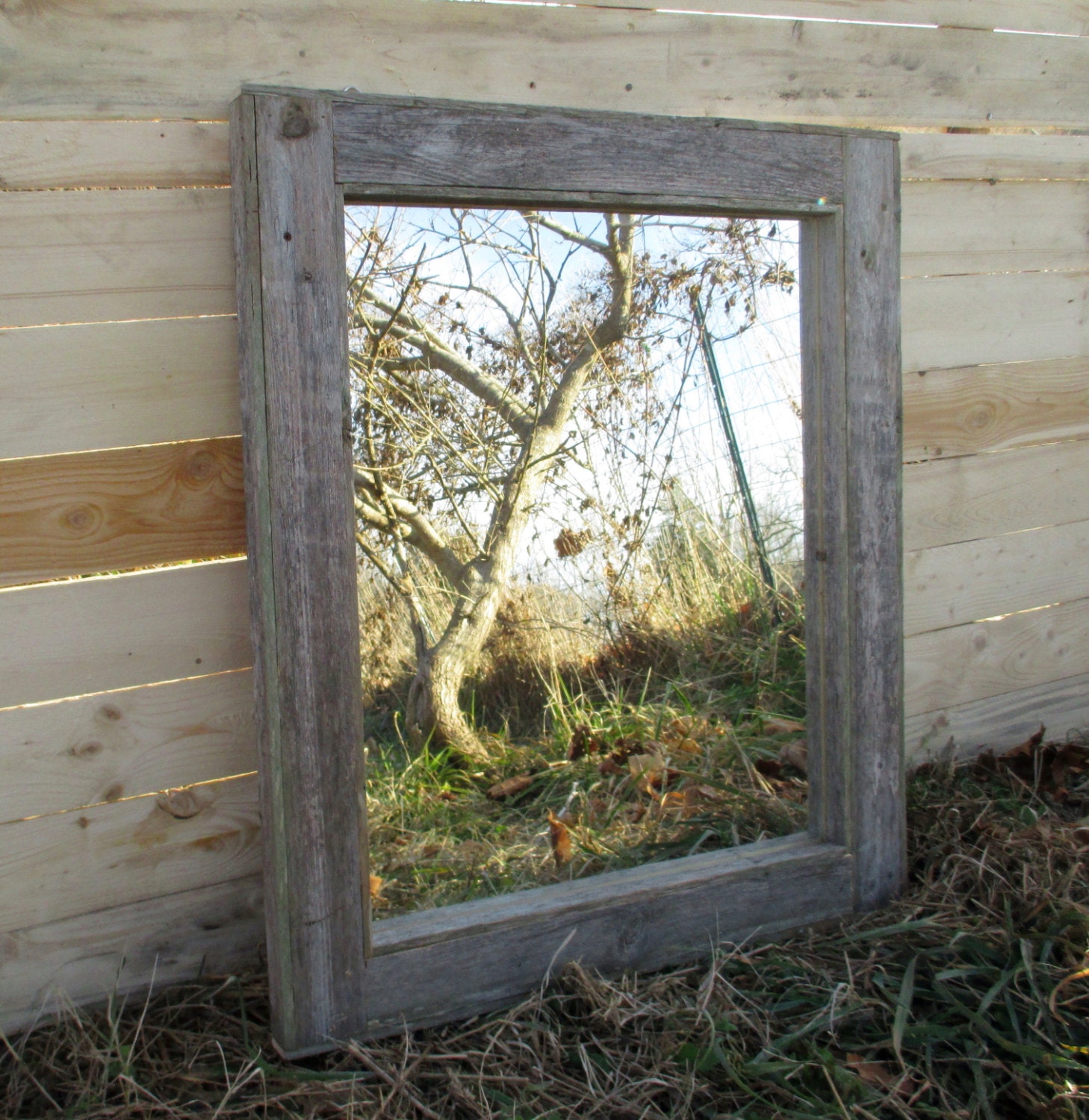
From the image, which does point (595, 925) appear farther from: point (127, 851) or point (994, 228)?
point (994, 228)

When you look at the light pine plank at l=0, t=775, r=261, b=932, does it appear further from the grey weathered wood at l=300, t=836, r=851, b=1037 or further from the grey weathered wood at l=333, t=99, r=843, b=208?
the grey weathered wood at l=333, t=99, r=843, b=208

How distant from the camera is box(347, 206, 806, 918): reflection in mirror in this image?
7.61ft

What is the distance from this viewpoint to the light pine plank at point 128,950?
5.60 ft

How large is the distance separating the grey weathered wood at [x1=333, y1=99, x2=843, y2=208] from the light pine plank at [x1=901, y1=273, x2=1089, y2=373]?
0.51 metres

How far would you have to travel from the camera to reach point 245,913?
72.9 inches

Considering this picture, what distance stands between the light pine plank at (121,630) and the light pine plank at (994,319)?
62.7 inches

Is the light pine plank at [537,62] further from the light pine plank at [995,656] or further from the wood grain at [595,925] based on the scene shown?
the wood grain at [595,925]

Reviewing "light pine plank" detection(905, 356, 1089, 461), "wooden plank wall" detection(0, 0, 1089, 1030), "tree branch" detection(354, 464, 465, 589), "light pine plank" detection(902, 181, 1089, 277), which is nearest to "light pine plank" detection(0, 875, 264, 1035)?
"wooden plank wall" detection(0, 0, 1089, 1030)

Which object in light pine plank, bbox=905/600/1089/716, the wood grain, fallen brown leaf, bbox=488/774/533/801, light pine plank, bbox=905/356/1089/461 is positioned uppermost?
light pine plank, bbox=905/356/1089/461

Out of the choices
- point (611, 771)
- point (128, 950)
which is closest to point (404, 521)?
point (611, 771)

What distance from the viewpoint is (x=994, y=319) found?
95.7 inches

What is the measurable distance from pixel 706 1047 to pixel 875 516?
1031 millimetres

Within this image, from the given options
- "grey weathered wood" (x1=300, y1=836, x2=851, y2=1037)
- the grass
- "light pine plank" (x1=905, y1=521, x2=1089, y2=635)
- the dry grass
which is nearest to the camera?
the dry grass

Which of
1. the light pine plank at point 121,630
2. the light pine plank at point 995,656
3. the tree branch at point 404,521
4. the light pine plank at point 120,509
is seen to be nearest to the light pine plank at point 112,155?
the light pine plank at point 120,509
